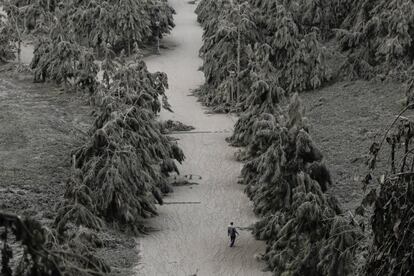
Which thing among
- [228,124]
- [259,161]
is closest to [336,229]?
[259,161]

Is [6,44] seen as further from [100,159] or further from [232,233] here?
[232,233]

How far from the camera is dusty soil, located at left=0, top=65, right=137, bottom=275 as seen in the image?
20984mm

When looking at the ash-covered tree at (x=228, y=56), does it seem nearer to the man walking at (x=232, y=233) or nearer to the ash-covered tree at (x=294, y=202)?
the ash-covered tree at (x=294, y=202)

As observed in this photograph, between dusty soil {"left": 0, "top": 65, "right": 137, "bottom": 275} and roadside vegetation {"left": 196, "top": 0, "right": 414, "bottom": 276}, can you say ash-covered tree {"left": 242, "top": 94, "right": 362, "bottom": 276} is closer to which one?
roadside vegetation {"left": 196, "top": 0, "right": 414, "bottom": 276}

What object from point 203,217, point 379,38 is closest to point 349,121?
point 379,38

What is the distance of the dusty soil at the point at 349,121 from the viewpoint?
24.9 m

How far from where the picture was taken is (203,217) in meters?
23.2

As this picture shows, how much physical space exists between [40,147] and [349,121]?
1307 cm

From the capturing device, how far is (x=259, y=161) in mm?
23453

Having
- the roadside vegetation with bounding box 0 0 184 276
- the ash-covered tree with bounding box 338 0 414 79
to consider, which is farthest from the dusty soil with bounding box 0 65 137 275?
the ash-covered tree with bounding box 338 0 414 79

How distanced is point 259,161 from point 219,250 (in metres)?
3.90

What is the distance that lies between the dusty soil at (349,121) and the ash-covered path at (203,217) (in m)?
3.52

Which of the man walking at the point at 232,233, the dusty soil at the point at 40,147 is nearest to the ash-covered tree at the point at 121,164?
the dusty soil at the point at 40,147

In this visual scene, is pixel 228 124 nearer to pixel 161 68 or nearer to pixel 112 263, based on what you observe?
pixel 161 68
